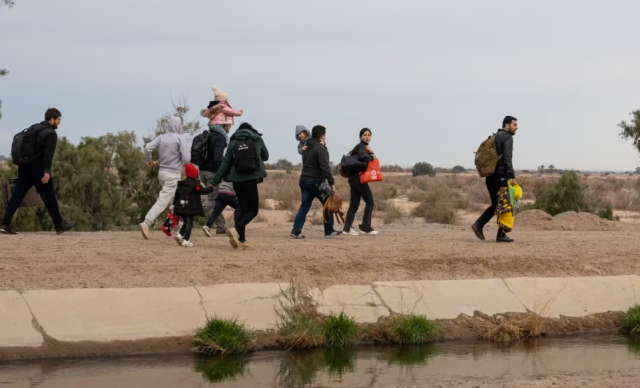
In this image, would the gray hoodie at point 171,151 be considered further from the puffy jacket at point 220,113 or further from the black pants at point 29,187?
the black pants at point 29,187

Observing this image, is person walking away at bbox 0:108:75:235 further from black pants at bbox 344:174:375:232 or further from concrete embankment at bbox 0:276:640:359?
black pants at bbox 344:174:375:232

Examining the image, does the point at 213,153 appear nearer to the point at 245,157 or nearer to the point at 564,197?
the point at 245,157

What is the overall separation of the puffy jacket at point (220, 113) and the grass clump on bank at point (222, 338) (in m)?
5.97

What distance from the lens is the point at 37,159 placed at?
15602 mm

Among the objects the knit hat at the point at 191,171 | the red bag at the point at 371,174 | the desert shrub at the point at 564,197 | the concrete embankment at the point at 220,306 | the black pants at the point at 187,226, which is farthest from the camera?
the desert shrub at the point at 564,197

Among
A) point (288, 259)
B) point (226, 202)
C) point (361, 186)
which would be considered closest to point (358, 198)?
point (361, 186)

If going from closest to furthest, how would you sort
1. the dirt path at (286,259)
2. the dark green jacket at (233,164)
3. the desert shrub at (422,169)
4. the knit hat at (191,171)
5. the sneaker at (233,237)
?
the dirt path at (286,259), the dark green jacket at (233,164), the sneaker at (233,237), the knit hat at (191,171), the desert shrub at (422,169)

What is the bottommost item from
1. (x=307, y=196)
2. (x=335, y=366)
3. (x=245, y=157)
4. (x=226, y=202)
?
(x=335, y=366)

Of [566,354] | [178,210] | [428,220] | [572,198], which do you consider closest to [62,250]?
[178,210]

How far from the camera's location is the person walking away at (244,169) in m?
14.0

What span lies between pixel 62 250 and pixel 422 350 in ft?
18.5

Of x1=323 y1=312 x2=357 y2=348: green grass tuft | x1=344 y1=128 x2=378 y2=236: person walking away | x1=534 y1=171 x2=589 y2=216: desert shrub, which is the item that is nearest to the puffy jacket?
x1=344 y1=128 x2=378 y2=236: person walking away

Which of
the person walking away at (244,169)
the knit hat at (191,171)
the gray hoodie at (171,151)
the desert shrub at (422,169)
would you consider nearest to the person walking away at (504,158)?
the person walking away at (244,169)

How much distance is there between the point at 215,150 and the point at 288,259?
3.33 metres
